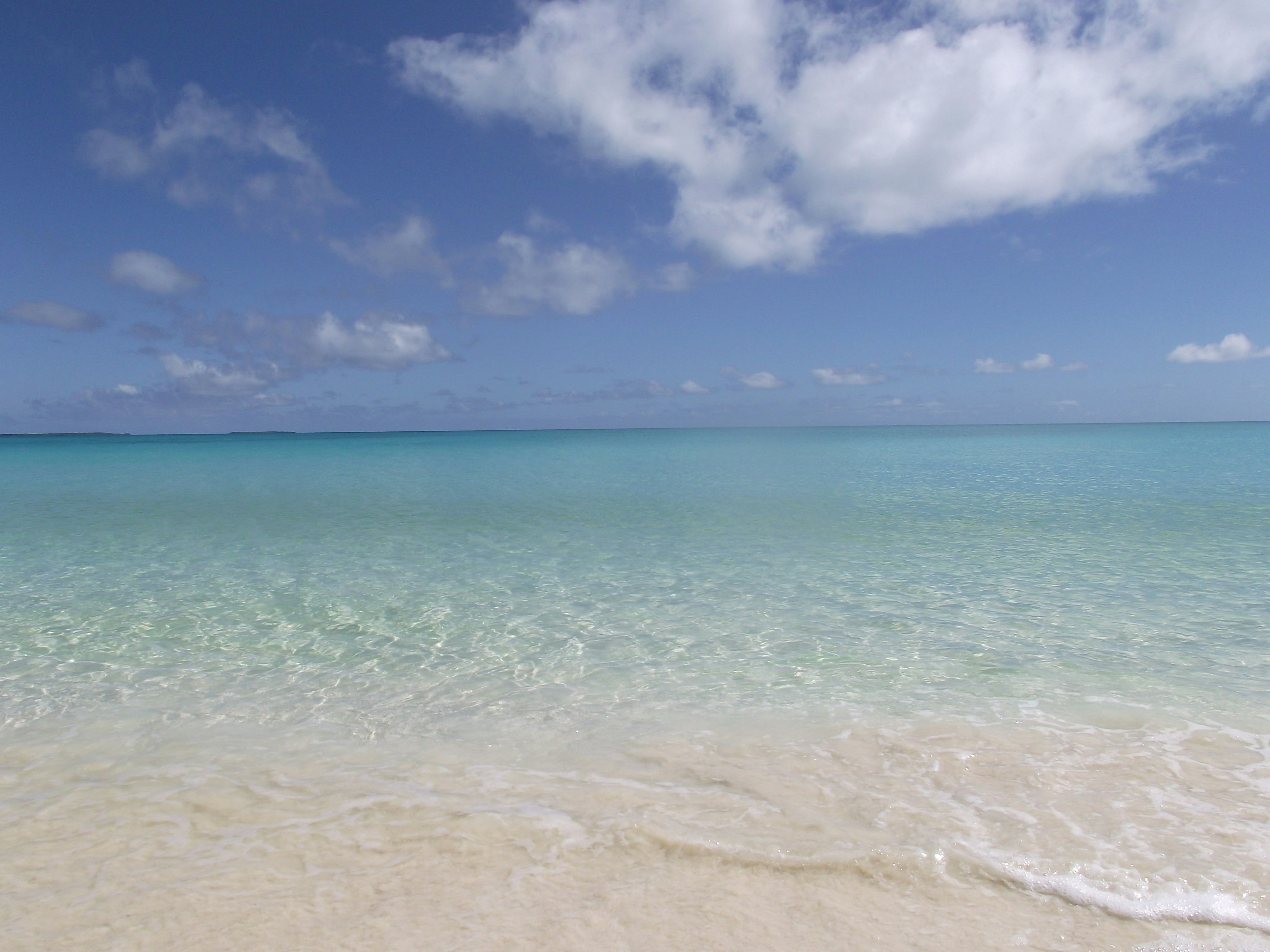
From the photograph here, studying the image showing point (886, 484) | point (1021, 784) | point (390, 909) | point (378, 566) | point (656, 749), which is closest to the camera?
point (390, 909)

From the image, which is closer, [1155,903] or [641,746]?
[1155,903]

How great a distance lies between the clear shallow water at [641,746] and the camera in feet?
10.1

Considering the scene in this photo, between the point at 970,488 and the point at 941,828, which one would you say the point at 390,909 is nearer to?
the point at 941,828

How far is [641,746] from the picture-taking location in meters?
4.79

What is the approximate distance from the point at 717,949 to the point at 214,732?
13.1 feet

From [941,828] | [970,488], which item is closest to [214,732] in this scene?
[941,828]

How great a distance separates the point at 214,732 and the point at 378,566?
239 inches

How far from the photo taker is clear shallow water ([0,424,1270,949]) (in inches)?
122

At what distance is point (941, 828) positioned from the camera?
3674mm

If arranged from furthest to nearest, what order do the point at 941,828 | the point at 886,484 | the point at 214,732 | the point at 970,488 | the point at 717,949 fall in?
1. the point at 886,484
2. the point at 970,488
3. the point at 214,732
4. the point at 941,828
5. the point at 717,949

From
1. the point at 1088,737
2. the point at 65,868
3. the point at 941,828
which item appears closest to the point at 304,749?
the point at 65,868

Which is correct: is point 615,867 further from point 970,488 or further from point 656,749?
point 970,488

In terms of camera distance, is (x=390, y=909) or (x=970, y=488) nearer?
(x=390, y=909)

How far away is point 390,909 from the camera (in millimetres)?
3086
